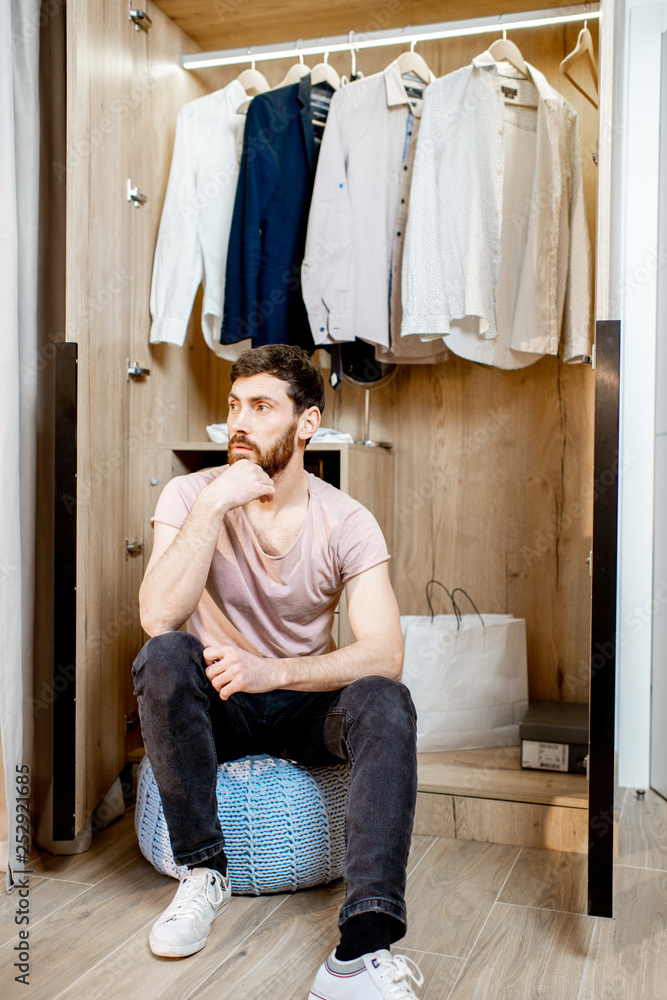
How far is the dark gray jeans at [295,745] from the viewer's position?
1.30m

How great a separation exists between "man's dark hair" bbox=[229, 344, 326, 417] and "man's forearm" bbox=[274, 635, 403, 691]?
0.51 m

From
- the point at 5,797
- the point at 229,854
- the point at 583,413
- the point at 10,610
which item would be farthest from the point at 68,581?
the point at 583,413

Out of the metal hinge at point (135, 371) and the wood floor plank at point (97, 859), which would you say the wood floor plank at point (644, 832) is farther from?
the metal hinge at point (135, 371)

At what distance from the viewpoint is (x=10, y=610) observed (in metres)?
1.73

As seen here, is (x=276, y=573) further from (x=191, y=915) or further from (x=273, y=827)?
(x=191, y=915)

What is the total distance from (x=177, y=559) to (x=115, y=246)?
35.0 inches

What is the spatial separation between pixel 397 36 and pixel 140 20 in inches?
Result: 26.7

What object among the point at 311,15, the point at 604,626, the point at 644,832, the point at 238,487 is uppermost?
the point at 311,15

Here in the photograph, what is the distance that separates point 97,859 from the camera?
1.84 m

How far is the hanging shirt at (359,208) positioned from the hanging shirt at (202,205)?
0.94 feet

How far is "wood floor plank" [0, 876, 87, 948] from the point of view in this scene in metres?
1.51

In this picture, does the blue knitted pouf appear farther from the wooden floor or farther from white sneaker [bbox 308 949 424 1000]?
white sneaker [bbox 308 949 424 1000]

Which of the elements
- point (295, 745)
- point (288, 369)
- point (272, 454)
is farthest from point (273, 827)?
point (288, 369)

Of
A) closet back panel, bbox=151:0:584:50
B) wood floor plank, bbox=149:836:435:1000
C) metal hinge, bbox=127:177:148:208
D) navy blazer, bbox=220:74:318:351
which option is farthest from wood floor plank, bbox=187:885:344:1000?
closet back panel, bbox=151:0:584:50
